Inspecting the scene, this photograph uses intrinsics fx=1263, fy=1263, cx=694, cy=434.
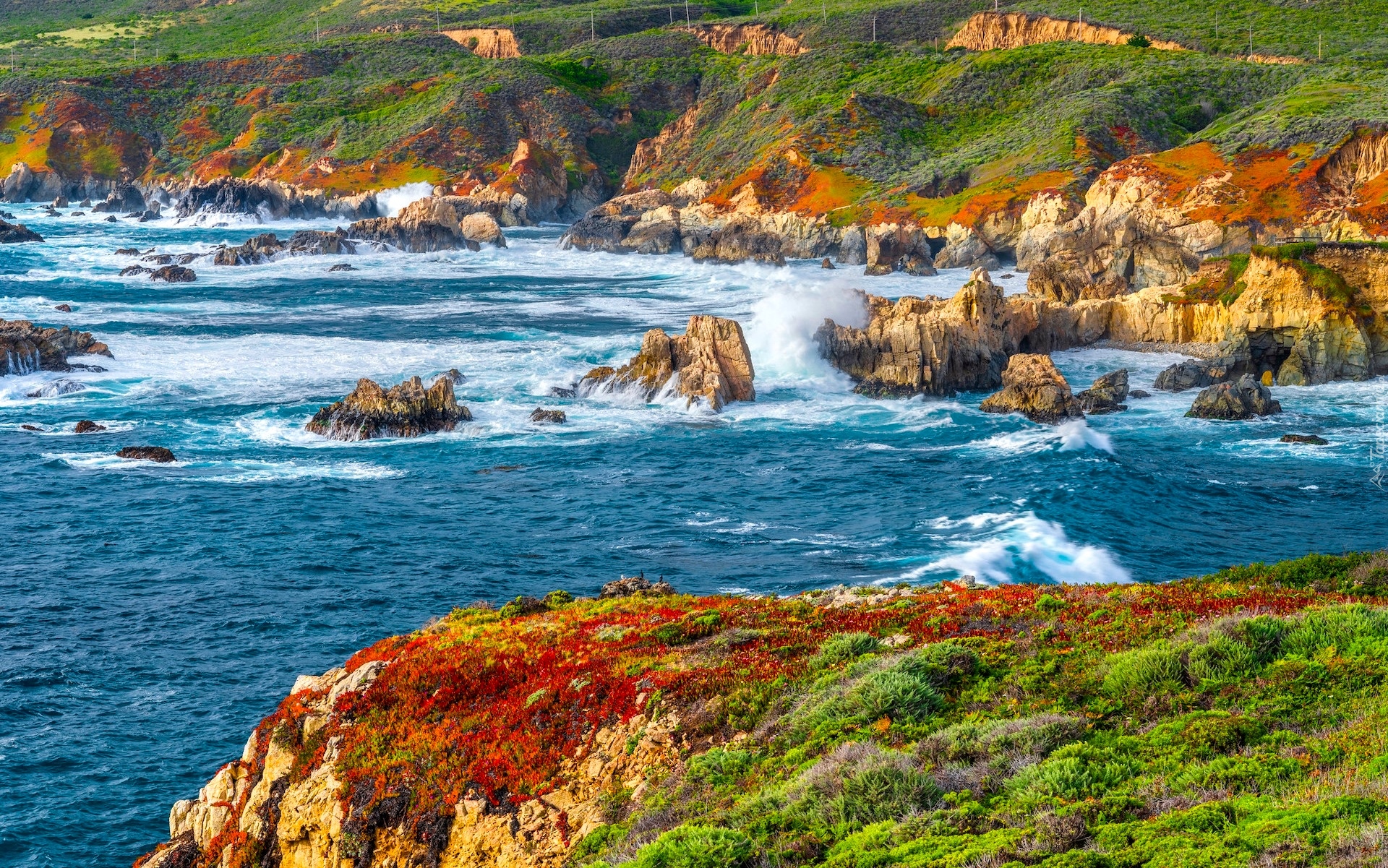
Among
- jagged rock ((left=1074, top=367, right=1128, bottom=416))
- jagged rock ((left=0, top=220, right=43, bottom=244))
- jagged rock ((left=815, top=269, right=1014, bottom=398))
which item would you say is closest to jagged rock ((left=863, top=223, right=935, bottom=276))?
jagged rock ((left=815, top=269, right=1014, bottom=398))

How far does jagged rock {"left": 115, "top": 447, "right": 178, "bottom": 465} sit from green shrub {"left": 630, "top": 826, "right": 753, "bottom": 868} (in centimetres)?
3750

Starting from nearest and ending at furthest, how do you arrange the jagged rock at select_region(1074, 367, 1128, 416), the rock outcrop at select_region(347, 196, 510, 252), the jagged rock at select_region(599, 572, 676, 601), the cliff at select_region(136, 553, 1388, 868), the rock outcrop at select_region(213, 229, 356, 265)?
the cliff at select_region(136, 553, 1388, 868)
the jagged rock at select_region(599, 572, 676, 601)
the jagged rock at select_region(1074, 367, 1128, 416)
the rock outcrop at select_region(213, 229, 356, 265)
the rock outcrop at select_region(347, 196, 510, 252)

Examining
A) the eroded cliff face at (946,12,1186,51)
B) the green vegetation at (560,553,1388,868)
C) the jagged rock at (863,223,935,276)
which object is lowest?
the green vegetation at (560,553,1388,868)

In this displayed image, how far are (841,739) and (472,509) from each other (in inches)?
1034

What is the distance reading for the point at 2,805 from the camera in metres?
23.3

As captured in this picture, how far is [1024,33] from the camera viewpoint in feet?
562

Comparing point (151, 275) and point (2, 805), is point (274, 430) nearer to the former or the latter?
point (2, 805)

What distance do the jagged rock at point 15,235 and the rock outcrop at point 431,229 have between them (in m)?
31.4

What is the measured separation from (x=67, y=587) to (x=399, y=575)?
343 inches

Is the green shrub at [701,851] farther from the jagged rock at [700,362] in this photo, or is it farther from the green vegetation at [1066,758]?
the jagged rock at [700,362]

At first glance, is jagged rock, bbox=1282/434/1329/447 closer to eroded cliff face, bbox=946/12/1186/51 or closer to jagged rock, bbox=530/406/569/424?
jagged rock, bbox=530/406/569/424

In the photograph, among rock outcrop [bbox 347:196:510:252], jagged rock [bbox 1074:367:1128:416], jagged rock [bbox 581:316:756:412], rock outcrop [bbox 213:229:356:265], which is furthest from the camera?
rock outcrop [bbox 347:196:510:252]

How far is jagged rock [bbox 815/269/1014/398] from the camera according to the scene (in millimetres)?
56188

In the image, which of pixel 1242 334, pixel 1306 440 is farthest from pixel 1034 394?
pixel 1242 334
